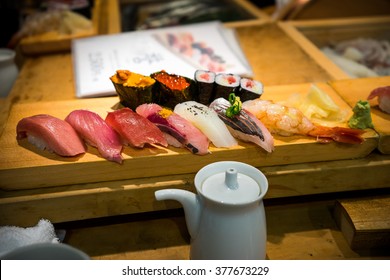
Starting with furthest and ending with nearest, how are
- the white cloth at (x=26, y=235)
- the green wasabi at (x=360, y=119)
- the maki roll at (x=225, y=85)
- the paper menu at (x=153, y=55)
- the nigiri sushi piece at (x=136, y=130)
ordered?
the paper menu at (x=153, y=55)
the maki roll at (x=225, y=85)
the green wasabi at (x=360, y=119)
the nigiri sushi piece at (x=136, y=130)
the white cloth at (x=26, y=235)

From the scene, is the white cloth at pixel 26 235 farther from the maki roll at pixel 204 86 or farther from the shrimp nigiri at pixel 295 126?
the shrimp nigiri at pixel 295 126

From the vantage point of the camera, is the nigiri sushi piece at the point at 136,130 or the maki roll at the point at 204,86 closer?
the nigiri sushi piece at the point at 136,130

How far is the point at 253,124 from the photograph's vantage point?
1520mm

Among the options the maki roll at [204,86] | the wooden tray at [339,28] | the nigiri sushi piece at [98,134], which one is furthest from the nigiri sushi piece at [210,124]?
the wooden tray at [339,28]

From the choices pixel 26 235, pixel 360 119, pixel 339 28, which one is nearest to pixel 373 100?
pixel 360 119

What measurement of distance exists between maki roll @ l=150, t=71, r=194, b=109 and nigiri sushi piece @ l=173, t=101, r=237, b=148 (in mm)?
97

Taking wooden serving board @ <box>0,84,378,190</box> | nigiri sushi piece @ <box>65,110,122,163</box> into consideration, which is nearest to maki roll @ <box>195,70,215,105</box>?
wooden serving board @ <box>0,84,378,190</box>

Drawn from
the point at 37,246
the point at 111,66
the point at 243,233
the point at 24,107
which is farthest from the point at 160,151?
the point at 111,66

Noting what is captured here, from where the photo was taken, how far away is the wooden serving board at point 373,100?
1.63 m

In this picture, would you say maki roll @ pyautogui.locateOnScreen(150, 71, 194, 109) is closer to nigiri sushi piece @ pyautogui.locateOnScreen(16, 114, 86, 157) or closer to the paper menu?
nigiri sushi piece @ pyautogui.locateOnScreen(16, 114, 86, 157)

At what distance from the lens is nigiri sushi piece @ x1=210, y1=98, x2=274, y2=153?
4.91 ft

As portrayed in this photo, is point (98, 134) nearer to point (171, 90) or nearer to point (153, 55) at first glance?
point (171, 90)

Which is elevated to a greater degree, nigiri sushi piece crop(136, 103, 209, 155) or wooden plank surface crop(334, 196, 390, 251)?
nigiri sushi piece crop(136, 103, 209, 155)
